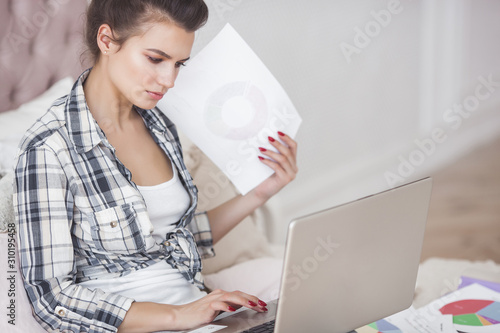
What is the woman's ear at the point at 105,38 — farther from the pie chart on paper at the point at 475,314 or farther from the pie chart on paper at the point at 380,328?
the pie chart on paper at the point at 475,314

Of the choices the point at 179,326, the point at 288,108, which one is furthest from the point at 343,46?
the point at 179,326

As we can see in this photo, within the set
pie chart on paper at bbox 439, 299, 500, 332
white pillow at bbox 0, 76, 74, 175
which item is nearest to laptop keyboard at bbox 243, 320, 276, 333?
pie chart on paper at bbox 439, 299, 500, 332

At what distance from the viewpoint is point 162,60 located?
1178 mm

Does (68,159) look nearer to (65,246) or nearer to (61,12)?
(65,246)

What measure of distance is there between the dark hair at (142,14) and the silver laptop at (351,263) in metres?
0.56

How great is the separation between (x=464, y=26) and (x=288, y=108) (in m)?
2.57

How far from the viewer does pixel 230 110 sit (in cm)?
137

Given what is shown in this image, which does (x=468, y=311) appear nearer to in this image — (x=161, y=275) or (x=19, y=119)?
(x=161, y=275)

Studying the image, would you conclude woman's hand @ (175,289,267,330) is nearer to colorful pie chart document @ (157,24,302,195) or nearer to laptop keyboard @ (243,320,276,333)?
laptop keyboard @ (243,320,276,333)

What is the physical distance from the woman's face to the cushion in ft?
1.67

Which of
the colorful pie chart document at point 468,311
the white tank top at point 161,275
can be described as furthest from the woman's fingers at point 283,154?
the colorful pie chart document at point 468,311

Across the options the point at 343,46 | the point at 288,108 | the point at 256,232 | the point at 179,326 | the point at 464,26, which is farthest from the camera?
the point at 464,26

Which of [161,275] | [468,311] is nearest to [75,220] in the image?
[161,275]

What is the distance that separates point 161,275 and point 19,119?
1.92 feet
